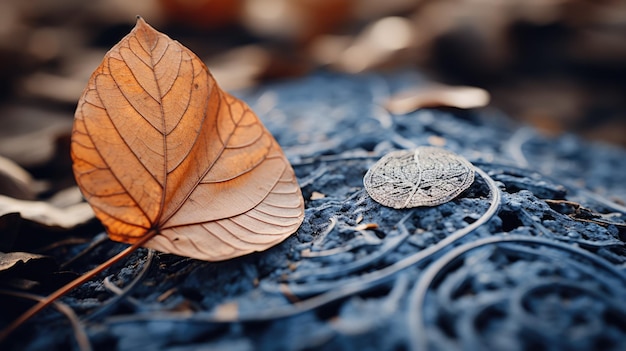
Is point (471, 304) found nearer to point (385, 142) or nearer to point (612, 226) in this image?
point (612, 226)

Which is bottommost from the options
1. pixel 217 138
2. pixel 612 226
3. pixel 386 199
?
pixel 612 226

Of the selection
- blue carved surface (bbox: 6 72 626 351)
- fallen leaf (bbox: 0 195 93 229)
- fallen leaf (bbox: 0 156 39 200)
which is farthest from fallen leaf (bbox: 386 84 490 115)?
fallen leaf (bbox: 0 156 39 200)

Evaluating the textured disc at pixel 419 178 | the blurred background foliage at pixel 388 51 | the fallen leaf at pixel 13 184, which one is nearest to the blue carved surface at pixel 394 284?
the textured disc at pixel 419 178

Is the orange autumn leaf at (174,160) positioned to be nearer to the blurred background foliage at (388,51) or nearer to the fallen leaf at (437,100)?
the fallen leaf at (437,100)

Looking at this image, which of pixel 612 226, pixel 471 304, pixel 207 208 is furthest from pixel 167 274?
pixel 612 226

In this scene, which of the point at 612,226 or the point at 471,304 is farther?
the point at 612,226
